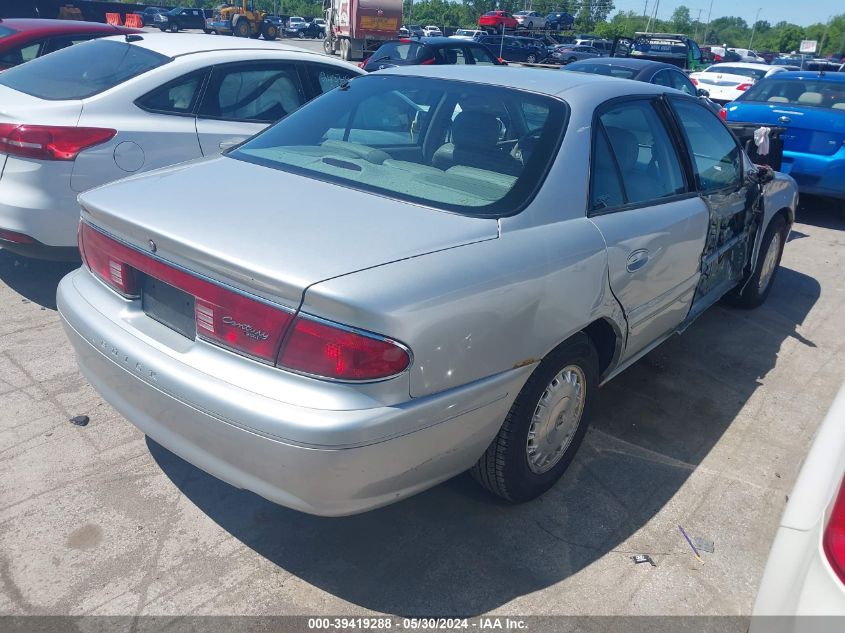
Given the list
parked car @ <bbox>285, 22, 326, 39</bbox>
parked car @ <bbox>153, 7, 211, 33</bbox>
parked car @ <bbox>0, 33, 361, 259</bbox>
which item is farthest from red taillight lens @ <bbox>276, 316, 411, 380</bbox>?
parked car @ <bbox>285, 22, 326, 39</bbox>

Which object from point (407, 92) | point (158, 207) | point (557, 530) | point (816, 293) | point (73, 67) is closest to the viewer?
point (158, 207)

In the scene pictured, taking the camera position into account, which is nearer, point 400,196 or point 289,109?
point 400,196

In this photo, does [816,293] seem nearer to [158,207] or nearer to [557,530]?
[557,530]

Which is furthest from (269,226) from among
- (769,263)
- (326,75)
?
(769,263)

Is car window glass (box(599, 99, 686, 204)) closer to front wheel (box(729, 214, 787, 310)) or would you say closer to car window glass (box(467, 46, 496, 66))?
front wheel (box(729, 214, 787, 310))

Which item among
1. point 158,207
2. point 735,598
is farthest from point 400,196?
point 735,598

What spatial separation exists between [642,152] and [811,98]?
6.50 metres

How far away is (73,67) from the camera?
486cm

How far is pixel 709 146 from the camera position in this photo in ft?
13.3

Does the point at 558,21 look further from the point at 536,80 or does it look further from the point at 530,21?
the point at 536,80

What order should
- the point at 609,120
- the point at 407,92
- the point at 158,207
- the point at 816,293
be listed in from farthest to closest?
the point at 816,293 → the point at 407,92 → the point at 609,120 → the point at 158,207

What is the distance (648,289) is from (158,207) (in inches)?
82.3

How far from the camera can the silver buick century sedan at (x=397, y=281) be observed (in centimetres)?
203

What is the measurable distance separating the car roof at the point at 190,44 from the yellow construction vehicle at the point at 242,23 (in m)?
33.8
